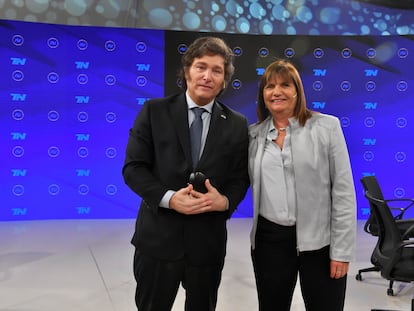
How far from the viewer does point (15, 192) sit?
541 centimetres

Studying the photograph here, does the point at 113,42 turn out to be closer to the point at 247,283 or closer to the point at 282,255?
the point at 247,283

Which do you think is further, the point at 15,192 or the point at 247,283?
the point at 15,192

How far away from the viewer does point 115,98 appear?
18.4ft

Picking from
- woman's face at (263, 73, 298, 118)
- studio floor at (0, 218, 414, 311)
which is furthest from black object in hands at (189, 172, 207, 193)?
studio floor at (0, 218, 414, 311)

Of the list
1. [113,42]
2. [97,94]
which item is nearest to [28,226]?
[97,94]

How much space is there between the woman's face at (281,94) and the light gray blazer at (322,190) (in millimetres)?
109

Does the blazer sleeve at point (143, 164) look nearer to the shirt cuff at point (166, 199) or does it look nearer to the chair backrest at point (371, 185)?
the shirt cuff at point (166, 199)

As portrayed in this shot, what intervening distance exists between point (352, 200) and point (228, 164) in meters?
0.52

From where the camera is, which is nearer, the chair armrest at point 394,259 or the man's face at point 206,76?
the man's face at point 206,76

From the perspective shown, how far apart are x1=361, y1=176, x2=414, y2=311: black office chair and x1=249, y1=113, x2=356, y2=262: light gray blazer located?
1.00 m

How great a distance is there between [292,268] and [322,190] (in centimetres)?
35

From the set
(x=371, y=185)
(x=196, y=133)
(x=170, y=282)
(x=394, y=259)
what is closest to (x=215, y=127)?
(x=196, y=133)

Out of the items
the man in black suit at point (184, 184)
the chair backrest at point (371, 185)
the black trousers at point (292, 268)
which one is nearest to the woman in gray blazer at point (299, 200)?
the black trousers at point (292, 268)

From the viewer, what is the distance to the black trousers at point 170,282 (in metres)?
1.70
